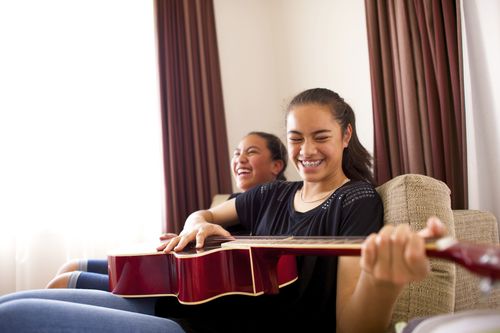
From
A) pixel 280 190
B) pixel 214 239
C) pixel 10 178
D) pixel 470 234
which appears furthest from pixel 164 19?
pixel 470 234

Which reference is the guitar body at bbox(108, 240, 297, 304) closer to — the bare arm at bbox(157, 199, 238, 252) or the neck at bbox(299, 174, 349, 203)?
the bare arm at bbox(157, 199, 238, 252)

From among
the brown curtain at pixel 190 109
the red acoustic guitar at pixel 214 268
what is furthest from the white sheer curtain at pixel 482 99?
the brown curtain at pixel 190 109

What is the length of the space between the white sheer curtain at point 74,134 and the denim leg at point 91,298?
4.97 feet

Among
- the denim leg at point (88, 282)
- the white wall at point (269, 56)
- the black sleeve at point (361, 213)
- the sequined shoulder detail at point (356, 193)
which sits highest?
the white wall at point (269, 56)

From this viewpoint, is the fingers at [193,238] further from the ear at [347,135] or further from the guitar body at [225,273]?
the ear at [347,135]

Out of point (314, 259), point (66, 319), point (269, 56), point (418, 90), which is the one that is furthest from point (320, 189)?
point (269, 56)

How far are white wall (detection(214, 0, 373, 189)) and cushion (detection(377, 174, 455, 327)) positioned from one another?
172cm

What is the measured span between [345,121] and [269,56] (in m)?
2.14

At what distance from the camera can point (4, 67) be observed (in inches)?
100

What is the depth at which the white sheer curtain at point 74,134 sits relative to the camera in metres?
2.55

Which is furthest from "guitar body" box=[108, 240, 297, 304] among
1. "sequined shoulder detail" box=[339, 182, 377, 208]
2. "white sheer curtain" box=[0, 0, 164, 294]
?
A: "white sheer curtain" box=[0, 0, 164, 294]

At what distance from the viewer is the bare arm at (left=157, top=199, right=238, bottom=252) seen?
1.21m

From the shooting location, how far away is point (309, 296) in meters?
1.13

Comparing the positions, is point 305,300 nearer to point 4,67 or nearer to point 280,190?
point 280,190
